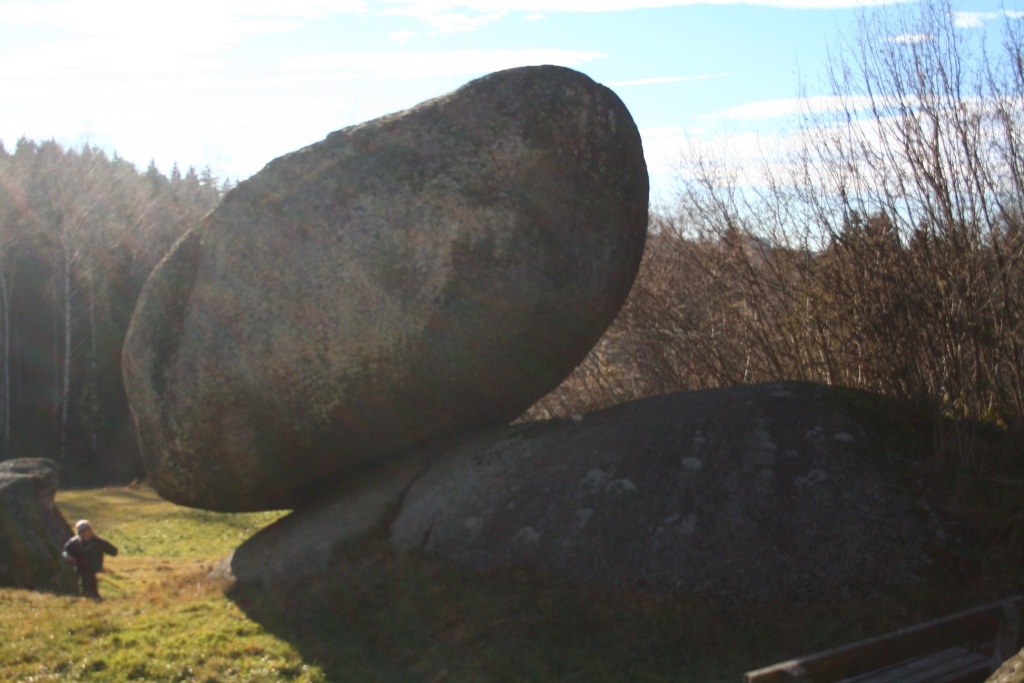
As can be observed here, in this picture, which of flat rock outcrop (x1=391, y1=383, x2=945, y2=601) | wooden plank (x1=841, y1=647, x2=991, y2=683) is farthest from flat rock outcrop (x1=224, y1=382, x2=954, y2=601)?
wooden plank (x1=841, y1=647, x2=991, y2=683)

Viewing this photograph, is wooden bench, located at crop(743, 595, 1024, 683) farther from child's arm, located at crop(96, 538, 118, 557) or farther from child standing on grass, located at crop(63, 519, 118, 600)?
child's arm, located at crop(96, 538, 118, 557)

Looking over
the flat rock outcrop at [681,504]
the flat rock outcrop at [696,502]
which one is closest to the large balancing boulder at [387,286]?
the flat rock outcrop at [681,504]

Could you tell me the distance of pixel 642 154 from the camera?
9.74m

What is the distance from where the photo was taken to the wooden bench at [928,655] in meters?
4.56

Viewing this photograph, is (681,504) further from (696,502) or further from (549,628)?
(549,628)

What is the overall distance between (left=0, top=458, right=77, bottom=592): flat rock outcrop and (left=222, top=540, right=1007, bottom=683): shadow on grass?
4.44 metres

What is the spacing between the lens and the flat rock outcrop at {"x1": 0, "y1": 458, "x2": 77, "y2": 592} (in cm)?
1077

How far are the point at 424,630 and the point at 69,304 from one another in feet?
91.1

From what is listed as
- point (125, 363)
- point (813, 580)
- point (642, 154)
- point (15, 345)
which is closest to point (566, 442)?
point (813, 580)

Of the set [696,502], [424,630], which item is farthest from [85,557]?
[696,502]

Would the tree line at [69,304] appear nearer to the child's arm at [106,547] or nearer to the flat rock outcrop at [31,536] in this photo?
the flat rock outcrop at [31,536]

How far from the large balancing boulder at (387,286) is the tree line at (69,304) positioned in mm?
23602

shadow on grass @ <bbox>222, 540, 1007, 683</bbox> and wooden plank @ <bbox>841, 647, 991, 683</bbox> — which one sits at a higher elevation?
wooden plank @ <bbox>841, 647, 991, 683</bbox>

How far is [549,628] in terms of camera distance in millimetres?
6840
